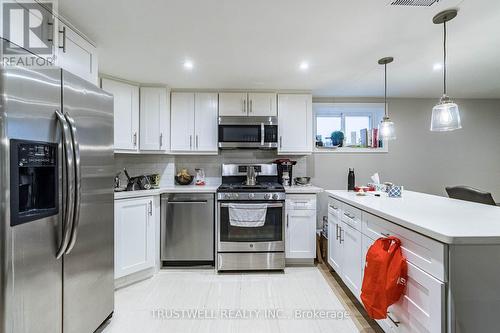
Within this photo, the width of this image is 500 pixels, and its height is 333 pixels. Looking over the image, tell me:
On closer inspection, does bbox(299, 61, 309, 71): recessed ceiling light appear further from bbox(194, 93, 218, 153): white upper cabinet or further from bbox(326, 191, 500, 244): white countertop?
bbox(326, 191, 500, 244): white countertop

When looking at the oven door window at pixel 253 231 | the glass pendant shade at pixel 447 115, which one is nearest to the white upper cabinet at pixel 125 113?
the oven door window at pixel 253 231

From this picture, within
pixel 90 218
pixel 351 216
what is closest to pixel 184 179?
pixel 90 218

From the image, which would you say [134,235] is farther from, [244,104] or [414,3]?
[414,3]

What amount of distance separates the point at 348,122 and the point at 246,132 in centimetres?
169

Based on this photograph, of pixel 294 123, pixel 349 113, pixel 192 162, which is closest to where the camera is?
pixel 294 123

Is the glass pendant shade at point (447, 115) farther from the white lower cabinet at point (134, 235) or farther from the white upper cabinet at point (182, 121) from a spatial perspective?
the white lower cabinet at point (134, 235)

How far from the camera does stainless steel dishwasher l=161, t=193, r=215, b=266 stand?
2793mm

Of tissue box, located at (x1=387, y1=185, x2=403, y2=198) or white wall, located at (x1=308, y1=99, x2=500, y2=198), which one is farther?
white wall, located at (x1=308, y1=99, x2=500, y2=198)

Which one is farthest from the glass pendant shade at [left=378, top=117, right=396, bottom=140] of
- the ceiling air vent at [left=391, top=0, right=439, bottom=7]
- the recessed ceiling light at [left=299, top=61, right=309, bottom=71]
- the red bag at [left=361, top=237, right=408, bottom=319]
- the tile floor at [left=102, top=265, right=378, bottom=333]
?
the tile floor at [left=102, top=265, right=378, bottom=333]

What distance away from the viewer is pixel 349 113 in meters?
3.63

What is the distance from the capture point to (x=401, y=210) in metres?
1.59

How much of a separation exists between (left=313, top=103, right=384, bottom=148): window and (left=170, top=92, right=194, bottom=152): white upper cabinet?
1841mm

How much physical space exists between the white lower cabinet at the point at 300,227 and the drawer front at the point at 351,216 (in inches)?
24.4

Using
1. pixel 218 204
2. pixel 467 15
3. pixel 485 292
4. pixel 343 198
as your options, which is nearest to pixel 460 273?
pixel 485 292
